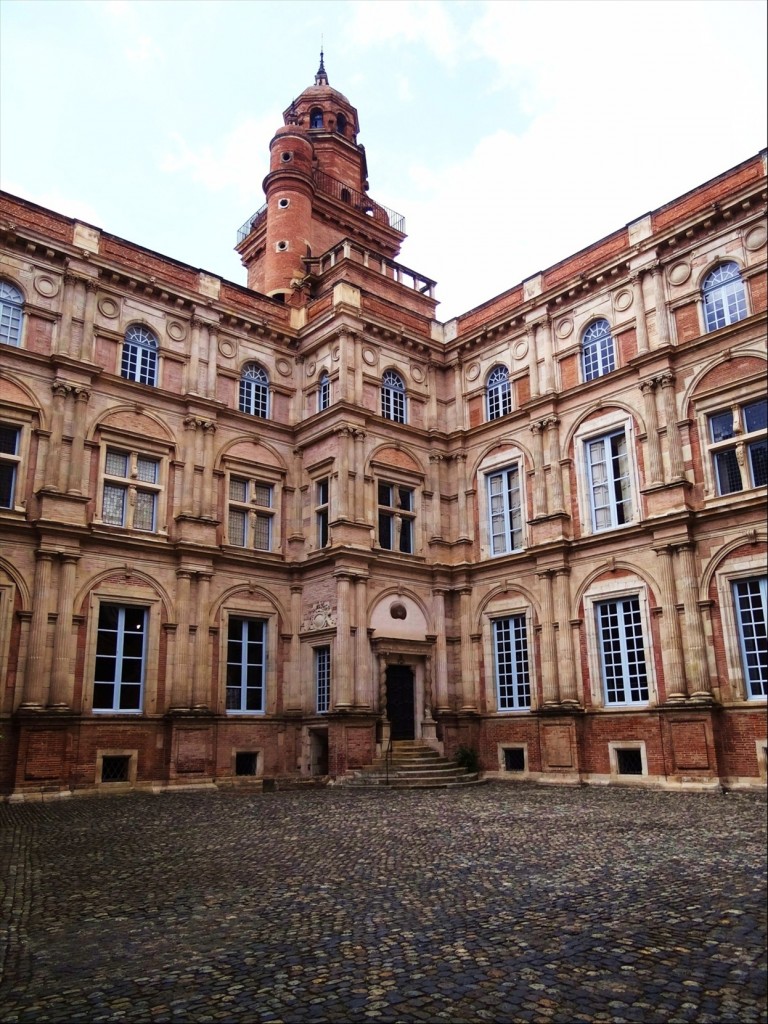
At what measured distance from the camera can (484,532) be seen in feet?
90.0

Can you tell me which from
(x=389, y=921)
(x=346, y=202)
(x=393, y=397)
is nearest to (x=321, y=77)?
(x=346, y=202)

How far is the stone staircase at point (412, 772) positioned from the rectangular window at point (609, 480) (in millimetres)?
8450

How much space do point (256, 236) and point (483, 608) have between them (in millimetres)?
21904

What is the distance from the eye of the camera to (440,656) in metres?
27.0

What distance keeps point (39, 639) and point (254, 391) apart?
11254 millimetres

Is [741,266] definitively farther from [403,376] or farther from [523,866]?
[523,866]

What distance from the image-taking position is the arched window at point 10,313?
2258cm

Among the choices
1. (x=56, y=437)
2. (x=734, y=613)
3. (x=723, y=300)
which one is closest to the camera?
(x=734, y=613)

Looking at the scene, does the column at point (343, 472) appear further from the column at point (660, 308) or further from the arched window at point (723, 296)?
the arched window at point (723, 296)

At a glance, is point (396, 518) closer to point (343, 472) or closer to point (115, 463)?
point (343, 472)

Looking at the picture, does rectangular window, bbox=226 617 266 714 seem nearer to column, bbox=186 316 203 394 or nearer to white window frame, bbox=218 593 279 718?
white window frame, bbox=218 593 279 718

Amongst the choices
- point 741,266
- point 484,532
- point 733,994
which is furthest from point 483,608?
point 733,994

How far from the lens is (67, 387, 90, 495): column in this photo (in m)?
22.5

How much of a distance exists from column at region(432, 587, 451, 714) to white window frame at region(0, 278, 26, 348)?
15.3 meters
